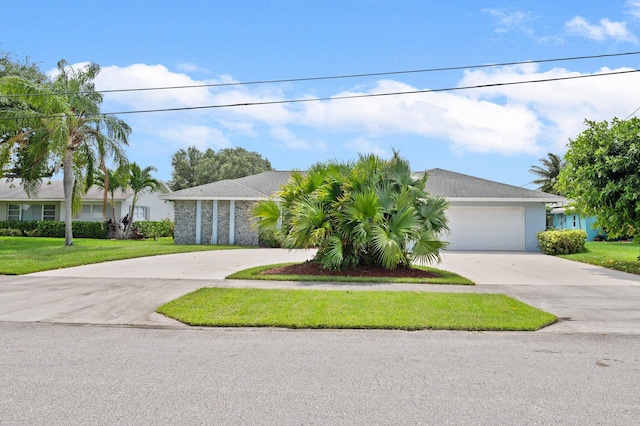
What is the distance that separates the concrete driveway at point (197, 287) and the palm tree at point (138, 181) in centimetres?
1568

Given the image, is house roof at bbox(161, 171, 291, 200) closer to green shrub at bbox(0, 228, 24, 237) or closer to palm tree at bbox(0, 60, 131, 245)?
palm tree at bbox(0, 60, 131, 245)

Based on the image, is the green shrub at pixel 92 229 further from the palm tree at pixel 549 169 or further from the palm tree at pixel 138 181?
the palm tree at pixel 549 169

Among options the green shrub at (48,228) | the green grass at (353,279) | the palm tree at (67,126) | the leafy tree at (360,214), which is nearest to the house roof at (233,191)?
the palm tree at (67,126)

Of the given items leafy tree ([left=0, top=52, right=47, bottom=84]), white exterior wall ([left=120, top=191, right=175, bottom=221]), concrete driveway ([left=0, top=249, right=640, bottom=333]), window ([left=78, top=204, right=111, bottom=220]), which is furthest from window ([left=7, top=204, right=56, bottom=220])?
concrete driveway ([left=0, top=249, right=640, bottom=333])

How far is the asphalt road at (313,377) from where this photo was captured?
3.53 m

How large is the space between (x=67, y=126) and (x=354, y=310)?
1739 cm

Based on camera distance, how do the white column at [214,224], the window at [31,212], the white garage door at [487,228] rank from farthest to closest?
the window at [31,212], the white column at [214,224], the white garage door at [487,228]

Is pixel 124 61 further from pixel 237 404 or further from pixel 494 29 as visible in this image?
pixel 237 404

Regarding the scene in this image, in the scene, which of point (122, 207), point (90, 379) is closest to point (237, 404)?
point (90, 379)

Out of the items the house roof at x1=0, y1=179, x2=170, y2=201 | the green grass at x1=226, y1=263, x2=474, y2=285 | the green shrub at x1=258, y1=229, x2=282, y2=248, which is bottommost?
Answer: the green grass at x1=226, y1=263, x2=474, y2=285

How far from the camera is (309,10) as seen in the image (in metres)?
13.3

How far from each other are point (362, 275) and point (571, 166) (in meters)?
8.85

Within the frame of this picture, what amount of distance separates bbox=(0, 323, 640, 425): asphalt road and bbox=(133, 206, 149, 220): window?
89.8 feet

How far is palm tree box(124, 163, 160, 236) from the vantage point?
95.3 feet
